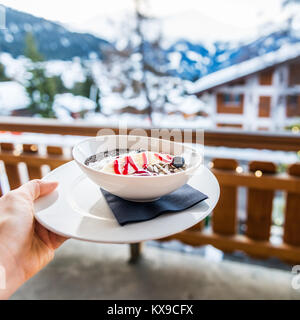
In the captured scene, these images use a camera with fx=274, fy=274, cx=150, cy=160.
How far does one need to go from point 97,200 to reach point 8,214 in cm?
23

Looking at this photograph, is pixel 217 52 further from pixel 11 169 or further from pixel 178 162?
pixel 178 162

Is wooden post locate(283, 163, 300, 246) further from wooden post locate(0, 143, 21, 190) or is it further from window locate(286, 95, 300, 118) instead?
wooden post locate(0, 143, 21, 190)

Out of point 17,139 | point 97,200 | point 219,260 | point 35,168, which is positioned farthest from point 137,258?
point 97,200

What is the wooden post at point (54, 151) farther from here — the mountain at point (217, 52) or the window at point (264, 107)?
the window at point (264, 107)

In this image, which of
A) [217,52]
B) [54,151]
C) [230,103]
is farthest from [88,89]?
[230,103]

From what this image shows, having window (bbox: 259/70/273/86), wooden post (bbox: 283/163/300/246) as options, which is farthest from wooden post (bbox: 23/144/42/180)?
window (bbox: 259/70/273/86)

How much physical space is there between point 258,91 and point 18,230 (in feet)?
7.88

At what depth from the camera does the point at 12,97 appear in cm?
245

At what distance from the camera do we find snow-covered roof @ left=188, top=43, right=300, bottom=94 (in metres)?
2.33

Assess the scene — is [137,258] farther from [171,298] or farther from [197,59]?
[197,59]

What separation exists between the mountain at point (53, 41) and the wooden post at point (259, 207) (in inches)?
69.2

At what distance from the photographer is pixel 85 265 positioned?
1.77 metres

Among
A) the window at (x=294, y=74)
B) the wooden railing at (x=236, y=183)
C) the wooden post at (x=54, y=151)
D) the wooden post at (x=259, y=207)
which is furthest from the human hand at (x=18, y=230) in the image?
the window at (x=294, y=74)

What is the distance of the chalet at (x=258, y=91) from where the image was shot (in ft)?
7.84
